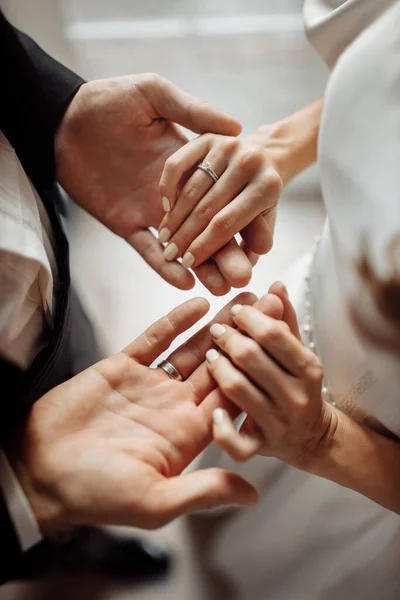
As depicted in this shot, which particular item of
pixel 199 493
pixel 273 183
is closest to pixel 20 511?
pixel 199 493

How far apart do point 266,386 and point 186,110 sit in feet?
1.11

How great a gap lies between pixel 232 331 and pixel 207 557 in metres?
0.33

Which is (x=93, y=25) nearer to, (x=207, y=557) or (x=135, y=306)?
(x=135, y=306)

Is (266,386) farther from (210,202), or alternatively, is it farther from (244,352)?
(210,202)

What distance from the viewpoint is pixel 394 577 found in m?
0.58

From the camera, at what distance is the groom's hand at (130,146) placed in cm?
61

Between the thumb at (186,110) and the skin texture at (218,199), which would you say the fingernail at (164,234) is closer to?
the skin texture at (218,199)

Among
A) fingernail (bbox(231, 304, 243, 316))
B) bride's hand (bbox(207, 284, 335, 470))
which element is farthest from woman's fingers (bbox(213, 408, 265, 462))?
fingernail (bbox(231, 304, 243, 316))

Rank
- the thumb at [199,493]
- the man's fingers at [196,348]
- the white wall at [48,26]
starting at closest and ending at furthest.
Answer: the thumb at [199,493], the man's fingers at [196,348], the white wall at [48,26]

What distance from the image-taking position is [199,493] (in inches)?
16.1

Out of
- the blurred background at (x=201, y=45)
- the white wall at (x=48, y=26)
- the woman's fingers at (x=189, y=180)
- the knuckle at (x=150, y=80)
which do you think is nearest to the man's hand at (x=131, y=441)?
the woman's fingers at (x=189, y=180)

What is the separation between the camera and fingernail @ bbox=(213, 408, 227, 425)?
44 cm

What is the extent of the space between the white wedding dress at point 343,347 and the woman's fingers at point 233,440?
13 cm

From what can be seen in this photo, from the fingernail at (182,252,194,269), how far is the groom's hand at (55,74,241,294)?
2cm
